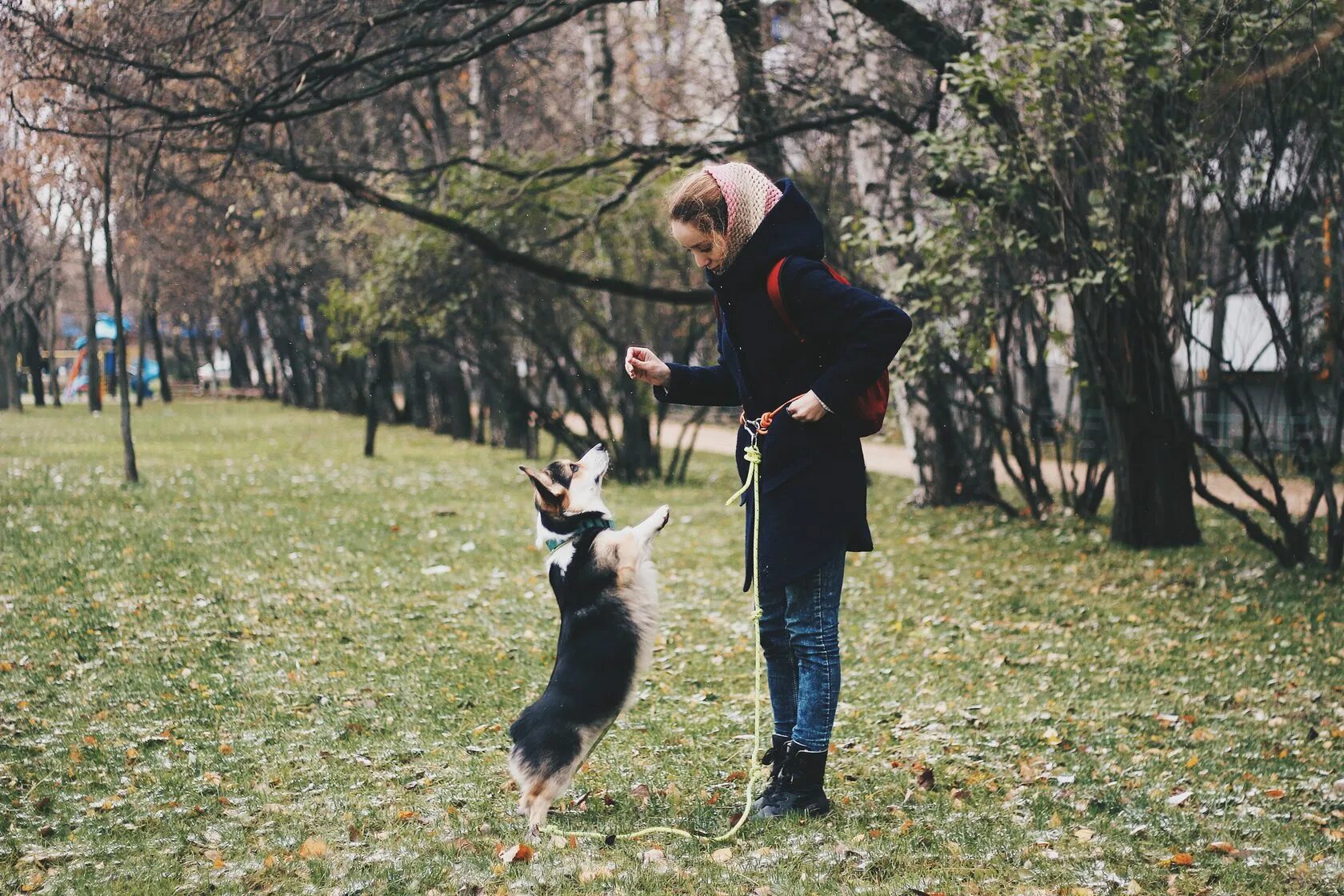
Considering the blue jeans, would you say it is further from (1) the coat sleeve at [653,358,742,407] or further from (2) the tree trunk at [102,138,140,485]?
(2) the tree trunk at [102,138,140,485]

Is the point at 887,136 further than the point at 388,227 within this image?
No

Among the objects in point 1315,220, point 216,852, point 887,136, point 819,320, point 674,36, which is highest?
point 674,36

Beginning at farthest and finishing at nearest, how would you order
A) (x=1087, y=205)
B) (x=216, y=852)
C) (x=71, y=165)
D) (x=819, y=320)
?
(x=71, y=165), (x=1087, y=205), (x=216, y=852), (x=819, y=320)

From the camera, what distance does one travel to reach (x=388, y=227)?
20531mm


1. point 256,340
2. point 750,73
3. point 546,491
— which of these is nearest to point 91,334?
point 256,340

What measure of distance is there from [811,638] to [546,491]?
3.58 feet

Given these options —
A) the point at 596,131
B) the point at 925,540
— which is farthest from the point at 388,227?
the point at 925,540

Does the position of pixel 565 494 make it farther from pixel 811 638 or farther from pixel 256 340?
pixel 256 340

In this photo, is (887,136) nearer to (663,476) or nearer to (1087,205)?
(1087,205)

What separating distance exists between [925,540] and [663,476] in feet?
25.4

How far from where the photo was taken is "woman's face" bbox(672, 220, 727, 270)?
13.6ft

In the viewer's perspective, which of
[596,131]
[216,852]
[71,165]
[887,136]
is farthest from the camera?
[71,165]

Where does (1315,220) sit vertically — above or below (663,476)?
above

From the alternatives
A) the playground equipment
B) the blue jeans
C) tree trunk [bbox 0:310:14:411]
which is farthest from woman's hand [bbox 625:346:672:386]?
the playground equipment
